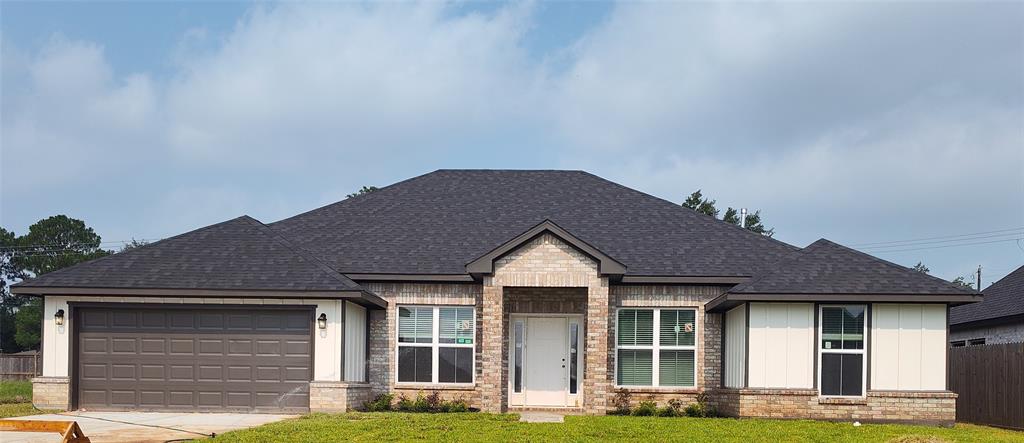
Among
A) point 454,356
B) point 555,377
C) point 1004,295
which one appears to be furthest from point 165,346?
point 1004,295

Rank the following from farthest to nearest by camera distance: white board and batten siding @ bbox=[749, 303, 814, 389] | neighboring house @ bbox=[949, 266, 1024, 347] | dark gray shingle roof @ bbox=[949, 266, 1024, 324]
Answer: dark gray shingle roof @ bbox=[949, 266, 1024, 324], neighboring house @ bbox=[949, 266, 1024, 347], white board and batten siding @ bbox=[749, 303, 814, 389]

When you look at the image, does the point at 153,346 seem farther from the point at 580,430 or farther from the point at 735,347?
the point at 735,347

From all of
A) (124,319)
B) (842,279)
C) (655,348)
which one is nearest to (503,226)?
(655,348)

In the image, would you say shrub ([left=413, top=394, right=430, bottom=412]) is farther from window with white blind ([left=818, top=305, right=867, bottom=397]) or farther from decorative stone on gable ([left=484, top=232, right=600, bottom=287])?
window with white blind ([left=818, top=305, right=867, bottom=397])

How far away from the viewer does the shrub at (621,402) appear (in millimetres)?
19359

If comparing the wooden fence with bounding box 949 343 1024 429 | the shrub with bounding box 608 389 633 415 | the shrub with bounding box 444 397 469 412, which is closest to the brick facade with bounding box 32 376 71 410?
the shrub with bounding box 444 397 469 412

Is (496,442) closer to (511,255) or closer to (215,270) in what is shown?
(511,255)

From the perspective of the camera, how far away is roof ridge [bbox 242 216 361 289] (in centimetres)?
1862

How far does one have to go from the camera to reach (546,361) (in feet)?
67.1

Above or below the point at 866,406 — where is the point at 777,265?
above

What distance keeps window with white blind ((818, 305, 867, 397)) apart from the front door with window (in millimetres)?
5015

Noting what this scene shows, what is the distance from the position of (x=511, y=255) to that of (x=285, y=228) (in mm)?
6376

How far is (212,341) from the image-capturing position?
18344mm

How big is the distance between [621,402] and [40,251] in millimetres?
53286
